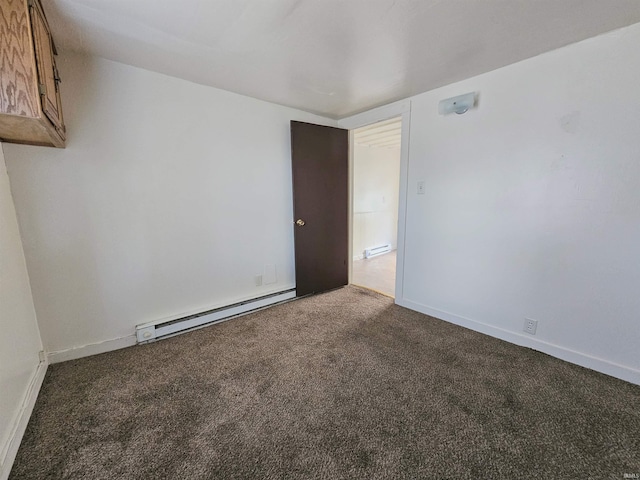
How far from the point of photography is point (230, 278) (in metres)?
2.73

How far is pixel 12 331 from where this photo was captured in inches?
57.3

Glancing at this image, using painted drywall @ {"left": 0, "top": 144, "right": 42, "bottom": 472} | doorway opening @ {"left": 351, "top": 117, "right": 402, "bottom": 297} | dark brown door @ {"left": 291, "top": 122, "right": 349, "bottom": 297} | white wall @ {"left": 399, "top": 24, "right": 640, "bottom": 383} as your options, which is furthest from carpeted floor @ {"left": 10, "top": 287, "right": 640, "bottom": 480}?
doorway opening @ {"left": 351, "top": 117, "right": 402, "bottom": 297}

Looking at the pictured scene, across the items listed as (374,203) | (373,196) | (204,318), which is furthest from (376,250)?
(204,318)

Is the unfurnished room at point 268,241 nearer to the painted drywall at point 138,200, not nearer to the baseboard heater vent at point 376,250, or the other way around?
the painted drywall at point 138,200

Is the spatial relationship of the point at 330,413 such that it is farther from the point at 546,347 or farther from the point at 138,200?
the point at 138,200

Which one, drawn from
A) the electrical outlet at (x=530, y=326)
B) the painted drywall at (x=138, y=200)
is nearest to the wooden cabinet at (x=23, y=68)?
the painted drywall at (x=138, y=200)

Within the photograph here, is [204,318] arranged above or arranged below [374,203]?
below

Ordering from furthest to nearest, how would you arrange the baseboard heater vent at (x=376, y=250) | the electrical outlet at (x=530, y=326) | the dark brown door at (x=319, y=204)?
the baseboard heater vent at (x=376, y=250)
the dark brown door at (x=319, y=204)
the electrical outlet at (x=530, y=326)

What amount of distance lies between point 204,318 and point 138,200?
1204mm

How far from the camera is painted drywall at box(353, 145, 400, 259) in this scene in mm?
5070

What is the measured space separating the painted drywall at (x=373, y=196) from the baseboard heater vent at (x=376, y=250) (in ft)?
0.25

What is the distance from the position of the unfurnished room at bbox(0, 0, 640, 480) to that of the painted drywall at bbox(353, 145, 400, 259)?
7.15 feet

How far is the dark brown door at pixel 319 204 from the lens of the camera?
3.04 m

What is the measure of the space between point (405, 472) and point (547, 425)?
874 millimetres
